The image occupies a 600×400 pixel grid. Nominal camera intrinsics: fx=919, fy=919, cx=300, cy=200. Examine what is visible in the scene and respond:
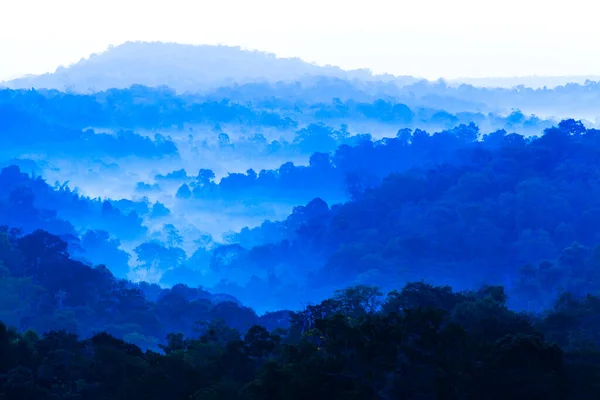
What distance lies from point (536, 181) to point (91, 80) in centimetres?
11866

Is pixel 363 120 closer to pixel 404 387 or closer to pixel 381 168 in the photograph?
pixel 381 168

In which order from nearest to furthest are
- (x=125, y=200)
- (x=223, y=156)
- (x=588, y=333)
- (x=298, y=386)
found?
(x=298, y=386)
(x=588, y=333)
(x=125, y=200)
(x=223, y=156)

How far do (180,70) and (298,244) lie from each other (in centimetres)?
11360

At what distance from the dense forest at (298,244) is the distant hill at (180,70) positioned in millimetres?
1448

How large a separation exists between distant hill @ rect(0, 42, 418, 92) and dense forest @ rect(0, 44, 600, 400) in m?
1.45

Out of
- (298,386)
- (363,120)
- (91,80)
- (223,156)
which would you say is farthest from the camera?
(91,80)

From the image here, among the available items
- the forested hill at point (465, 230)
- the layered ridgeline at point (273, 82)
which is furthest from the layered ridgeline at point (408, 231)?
the layered ridgeline at point (273, 82)

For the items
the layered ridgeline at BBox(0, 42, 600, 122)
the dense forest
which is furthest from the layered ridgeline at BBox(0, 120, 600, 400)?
the layered ridgeline at BBox(0, 42, 600, 122)

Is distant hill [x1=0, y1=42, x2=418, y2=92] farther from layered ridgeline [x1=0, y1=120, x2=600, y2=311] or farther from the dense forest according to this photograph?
layered ridgeline [x1=0, y1=120, x2=600, y2=311]

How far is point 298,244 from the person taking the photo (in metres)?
73.3

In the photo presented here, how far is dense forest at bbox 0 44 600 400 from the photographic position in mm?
15484

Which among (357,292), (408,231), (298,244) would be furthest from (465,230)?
(357,292)

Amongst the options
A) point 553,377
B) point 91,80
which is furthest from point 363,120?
point 553,377

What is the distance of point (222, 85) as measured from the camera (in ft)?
573
